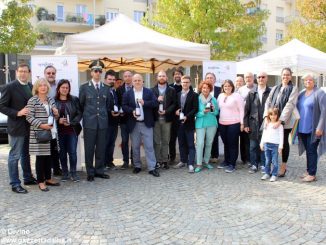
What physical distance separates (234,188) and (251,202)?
2.36 ft

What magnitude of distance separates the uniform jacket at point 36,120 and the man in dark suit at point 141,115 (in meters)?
1.68

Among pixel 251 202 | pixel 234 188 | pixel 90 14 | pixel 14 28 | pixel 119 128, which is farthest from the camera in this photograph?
pixel 90 14

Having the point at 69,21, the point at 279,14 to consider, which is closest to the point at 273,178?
the point at 69,21

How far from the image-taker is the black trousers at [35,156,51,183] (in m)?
5.82

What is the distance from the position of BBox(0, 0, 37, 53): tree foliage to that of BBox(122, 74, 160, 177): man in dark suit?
7.65 metres

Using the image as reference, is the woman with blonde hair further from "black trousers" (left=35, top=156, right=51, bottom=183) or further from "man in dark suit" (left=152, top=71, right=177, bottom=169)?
"man in dark suit" (left=152, top=71, right=177, bottom=169)

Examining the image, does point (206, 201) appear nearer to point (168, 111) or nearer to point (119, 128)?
point (168, 111)

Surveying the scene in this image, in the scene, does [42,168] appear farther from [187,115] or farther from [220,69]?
[220,69]

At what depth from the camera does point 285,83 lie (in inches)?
257

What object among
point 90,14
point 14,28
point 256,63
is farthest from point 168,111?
point 90,14

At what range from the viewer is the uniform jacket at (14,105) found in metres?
5.65

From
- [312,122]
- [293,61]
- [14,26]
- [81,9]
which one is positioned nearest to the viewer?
[312,122]

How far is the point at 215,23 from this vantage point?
56.1ft

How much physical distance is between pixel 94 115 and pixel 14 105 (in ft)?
4.40
